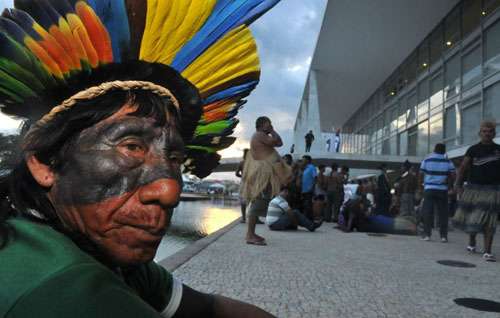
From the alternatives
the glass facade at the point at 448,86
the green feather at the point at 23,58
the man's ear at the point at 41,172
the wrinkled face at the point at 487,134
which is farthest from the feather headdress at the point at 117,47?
the glass facade at the point at 448,86

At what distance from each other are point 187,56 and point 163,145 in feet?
0.94

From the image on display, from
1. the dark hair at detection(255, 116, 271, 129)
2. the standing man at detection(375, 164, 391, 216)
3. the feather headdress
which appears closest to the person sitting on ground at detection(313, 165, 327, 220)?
the standing man at detection(375, 164, 391, 216)

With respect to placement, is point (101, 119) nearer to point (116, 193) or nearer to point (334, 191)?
point (116, 193)

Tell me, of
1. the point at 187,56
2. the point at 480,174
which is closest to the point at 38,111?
the point at 187,56

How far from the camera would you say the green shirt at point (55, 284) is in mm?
696

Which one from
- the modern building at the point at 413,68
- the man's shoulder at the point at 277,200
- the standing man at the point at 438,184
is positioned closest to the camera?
the standing man at the point at 438,184

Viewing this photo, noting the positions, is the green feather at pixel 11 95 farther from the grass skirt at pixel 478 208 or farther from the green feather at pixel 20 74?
the grass skirt at pixel 478 208

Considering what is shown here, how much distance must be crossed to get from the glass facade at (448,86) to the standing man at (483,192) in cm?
1137

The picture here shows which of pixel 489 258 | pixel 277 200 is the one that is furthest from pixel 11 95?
pixel 277 200

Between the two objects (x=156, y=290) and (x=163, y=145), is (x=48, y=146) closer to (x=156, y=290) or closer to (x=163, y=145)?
(x=163, y=145)

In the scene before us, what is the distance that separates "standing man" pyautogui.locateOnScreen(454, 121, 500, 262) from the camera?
6.01m

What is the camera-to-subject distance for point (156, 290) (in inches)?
52.4

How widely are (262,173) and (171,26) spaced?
517 centimetres

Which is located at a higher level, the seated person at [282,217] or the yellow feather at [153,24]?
the yellow feather at [153,24]
